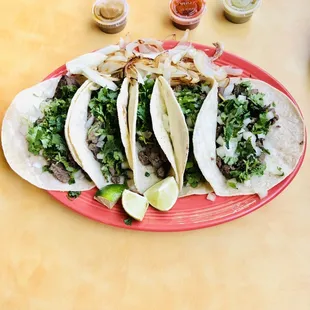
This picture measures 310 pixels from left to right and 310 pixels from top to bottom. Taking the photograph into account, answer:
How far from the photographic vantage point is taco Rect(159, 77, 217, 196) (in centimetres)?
214

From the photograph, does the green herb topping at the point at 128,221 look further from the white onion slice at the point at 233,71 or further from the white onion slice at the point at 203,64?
the white onion slice at the point at 233,71

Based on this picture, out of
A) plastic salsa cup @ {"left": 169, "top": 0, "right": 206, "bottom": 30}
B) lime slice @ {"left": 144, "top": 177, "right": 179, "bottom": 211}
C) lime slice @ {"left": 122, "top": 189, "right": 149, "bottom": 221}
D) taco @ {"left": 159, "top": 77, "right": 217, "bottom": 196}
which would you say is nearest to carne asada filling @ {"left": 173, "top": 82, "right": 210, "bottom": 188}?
taco @ {"left": 159, "top": 77, "right": 217, "bottom": 196}

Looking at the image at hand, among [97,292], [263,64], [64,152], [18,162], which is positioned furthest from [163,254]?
[263,64]

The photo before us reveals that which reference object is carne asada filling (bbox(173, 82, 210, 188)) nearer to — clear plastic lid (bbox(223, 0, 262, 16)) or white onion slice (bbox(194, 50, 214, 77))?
white onion slice (bbox(194, 50, 214, 77))

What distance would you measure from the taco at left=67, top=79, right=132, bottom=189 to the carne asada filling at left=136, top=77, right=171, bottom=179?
8 cm

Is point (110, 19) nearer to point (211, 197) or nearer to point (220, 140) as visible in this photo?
point (220, 140)

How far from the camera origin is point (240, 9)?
2734 millimetres

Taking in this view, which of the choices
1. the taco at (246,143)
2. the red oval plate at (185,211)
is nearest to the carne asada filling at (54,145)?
the red oval plate at (185,211)

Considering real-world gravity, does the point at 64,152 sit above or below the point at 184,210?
above

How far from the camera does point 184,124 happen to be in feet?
6.98

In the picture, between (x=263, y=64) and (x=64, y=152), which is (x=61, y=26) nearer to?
(x=64, y=152)

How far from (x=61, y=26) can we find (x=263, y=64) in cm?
123

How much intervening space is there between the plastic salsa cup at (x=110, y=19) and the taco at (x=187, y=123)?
657 mm

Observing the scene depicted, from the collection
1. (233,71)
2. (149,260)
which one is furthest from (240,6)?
(149,260)
